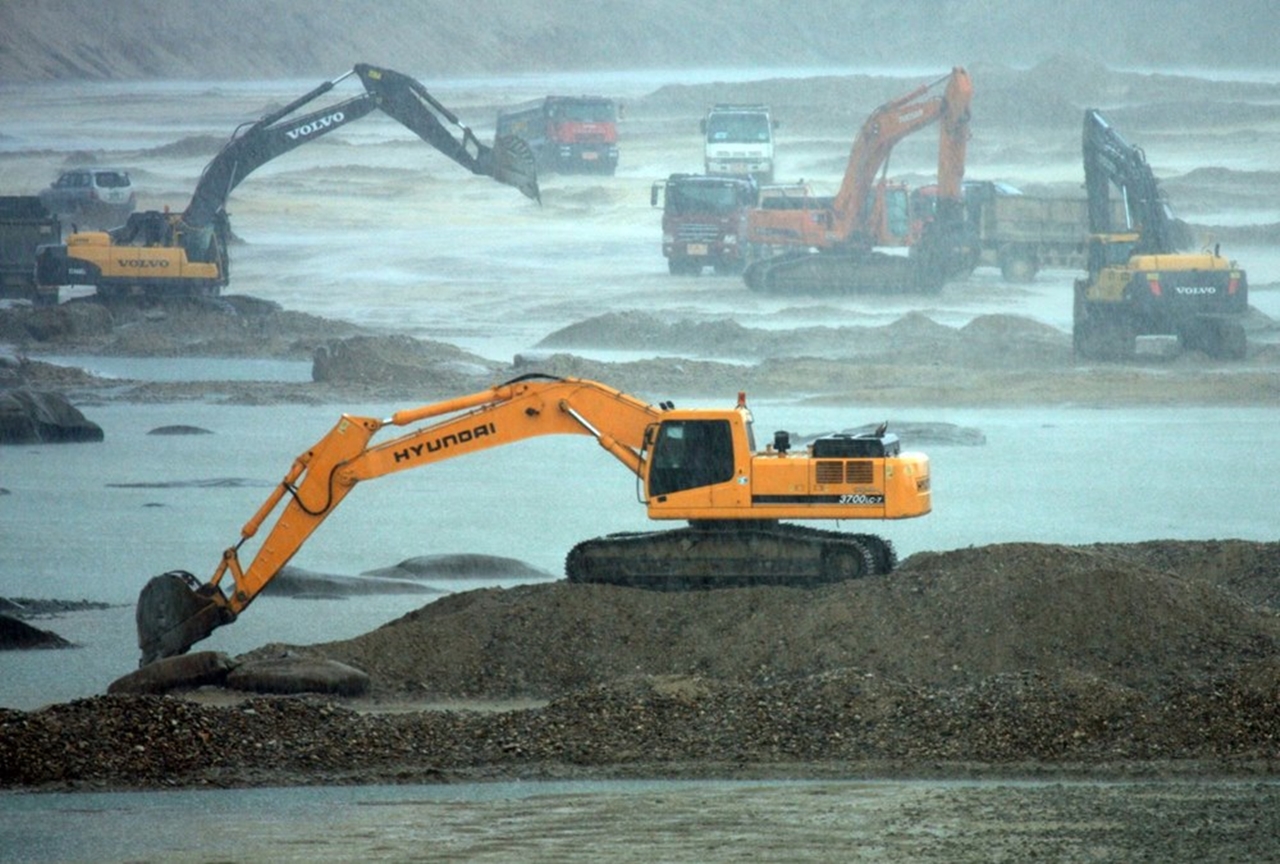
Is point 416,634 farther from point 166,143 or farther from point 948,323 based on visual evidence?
point 166,143

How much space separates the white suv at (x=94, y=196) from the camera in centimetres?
4344

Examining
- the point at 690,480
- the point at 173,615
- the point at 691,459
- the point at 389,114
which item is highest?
the point at 389,114

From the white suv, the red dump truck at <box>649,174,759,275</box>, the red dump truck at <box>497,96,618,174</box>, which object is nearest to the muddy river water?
the red dump truck at <box>649,174,759,275</box>

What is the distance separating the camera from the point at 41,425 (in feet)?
87.6

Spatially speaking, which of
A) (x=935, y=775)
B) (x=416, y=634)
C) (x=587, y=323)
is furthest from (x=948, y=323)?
(x=935, y=775)

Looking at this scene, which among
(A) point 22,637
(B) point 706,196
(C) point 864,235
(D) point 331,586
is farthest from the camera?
(B) point 706,196

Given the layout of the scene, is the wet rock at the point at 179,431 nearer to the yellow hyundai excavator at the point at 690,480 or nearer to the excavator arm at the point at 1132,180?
the excavator arm at the point at 1132,180

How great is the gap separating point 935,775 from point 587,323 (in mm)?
25493

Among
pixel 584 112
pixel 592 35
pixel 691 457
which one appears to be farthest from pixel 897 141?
pixel 592 35

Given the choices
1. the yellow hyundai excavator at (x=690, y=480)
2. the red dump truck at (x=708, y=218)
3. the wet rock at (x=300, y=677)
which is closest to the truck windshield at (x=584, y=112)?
the red dump truck at (x=708, y=218)

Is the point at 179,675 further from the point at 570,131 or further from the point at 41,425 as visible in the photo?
the point at 570,131

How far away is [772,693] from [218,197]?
24187mm

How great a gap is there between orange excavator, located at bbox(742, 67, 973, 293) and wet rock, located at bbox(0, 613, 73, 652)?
902 inches

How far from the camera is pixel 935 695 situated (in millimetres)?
11047
